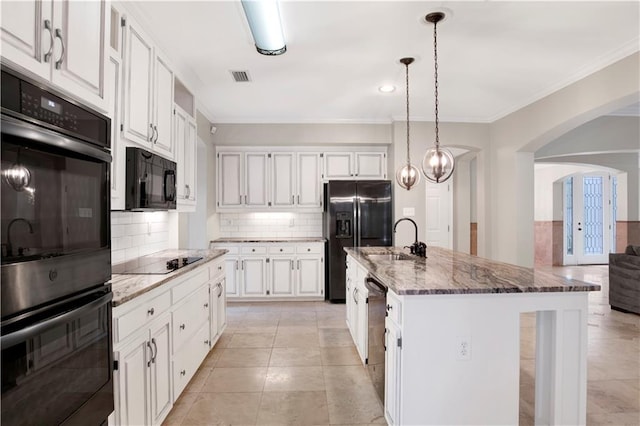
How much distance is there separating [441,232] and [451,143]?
2.56 meters

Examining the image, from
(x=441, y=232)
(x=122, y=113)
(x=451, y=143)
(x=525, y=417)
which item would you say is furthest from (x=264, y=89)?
(x=441, y=232)

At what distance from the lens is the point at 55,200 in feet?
3.62

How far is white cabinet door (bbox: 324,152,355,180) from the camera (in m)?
5.39

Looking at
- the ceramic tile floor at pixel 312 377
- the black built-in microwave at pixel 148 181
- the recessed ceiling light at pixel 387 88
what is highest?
the recessed ceiling light at pixel 387 88

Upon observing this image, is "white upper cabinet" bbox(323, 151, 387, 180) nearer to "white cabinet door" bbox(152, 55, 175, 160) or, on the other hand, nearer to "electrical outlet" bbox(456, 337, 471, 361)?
"white cabinet door" bbox(152, 55, 175, 160)

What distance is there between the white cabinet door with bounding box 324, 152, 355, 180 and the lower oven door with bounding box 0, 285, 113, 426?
421 cm

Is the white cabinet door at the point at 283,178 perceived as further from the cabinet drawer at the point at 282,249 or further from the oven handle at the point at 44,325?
the oven handle at the point at 44,325

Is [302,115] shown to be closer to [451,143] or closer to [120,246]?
[451,143]

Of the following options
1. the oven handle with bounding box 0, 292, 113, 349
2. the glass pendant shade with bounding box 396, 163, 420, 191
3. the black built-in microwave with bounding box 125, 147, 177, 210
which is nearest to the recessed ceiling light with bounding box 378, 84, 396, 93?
the glass pendant shade with bounding box 396, 163, 420, 191

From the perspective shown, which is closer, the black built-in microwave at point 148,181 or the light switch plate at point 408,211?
the black built-in microwave at point 148,181

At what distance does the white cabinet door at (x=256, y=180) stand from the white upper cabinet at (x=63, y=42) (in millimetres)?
3873

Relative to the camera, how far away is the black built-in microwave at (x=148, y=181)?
2.18 metres

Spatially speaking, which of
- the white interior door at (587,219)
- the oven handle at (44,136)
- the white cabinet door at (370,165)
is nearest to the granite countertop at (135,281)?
the oven handle at (44,136)

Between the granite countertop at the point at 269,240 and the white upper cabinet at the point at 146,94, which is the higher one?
the white upper cabinet at the point at 146,94
